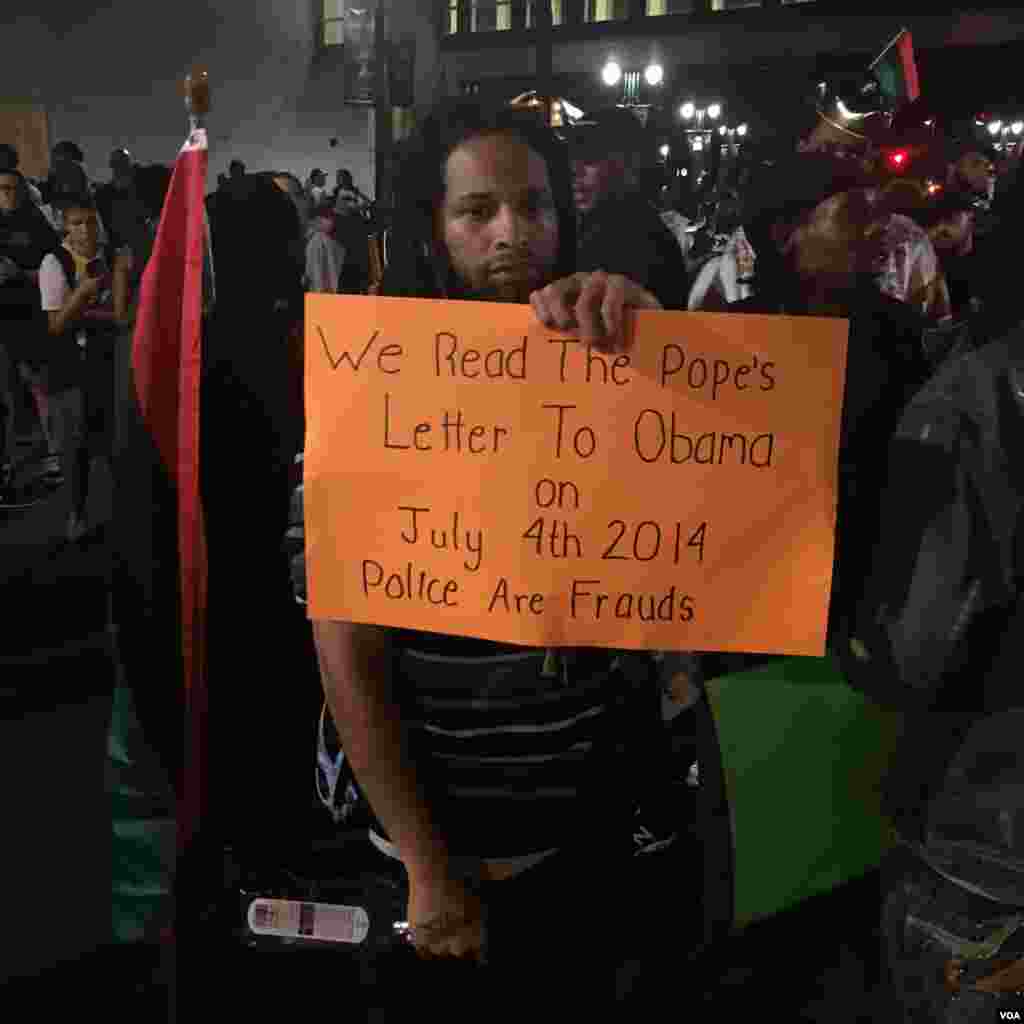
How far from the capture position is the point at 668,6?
2147cm

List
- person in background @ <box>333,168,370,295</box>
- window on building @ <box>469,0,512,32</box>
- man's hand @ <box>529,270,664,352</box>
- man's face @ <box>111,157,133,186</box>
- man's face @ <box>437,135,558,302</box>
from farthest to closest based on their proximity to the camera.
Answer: window on building @ <box>469,0,512,32</box>, person in background @ <box>333,168,370,295</box>, man's face @ <box>111,157,133,186</box>, man's face @ <box>437,135,558,302</box>, man's hand @ <box>529,270,664,352</box>

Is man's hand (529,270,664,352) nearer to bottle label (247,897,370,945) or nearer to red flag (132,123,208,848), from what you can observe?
red flag (132,123,208,848)

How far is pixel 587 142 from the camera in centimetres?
370

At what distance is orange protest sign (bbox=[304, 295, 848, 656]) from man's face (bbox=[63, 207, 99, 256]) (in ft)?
15.9

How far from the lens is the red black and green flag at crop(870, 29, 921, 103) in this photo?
362 cm

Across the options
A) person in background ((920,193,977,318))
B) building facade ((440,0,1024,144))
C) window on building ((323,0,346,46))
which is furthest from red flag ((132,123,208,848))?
window on building ((323,0,346,46))

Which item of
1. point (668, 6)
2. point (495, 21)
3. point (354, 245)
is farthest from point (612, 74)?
point (354, 245)

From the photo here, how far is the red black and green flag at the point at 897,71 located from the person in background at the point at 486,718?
9.29ft

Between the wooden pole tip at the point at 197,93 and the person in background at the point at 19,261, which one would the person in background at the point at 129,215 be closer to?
the person in background at the point at 19,261

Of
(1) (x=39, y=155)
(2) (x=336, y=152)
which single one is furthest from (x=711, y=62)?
(1) (x=39, y=155)

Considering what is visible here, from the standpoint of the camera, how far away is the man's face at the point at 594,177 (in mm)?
2682

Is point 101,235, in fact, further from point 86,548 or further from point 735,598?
point 735,598

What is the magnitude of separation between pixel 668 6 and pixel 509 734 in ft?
76.0

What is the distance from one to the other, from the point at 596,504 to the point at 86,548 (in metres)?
4.64
